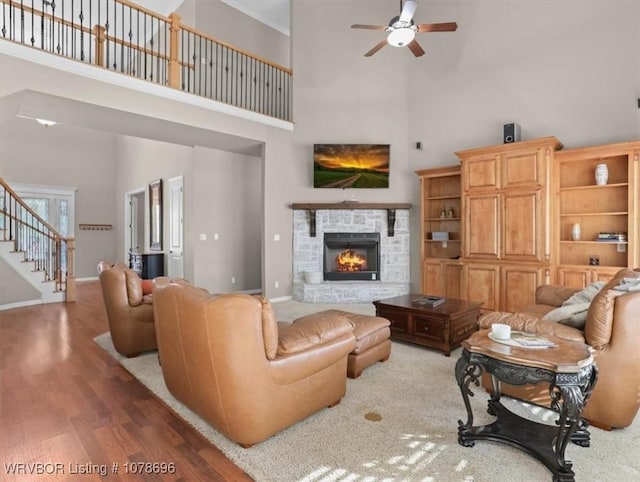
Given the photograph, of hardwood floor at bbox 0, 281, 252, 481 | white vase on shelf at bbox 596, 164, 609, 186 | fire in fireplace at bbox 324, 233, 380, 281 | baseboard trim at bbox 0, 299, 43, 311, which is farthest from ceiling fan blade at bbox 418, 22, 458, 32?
baseboard trim at bbox 0, 299, 43, 311

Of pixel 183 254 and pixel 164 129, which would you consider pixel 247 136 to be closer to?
pixel 164 129

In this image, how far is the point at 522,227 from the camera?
198 inches

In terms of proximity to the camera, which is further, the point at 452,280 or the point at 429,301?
the point at 452,280

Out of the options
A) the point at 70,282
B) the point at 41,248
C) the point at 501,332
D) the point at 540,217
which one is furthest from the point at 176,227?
the point at 501,332

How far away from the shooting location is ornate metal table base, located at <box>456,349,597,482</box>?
1.80m

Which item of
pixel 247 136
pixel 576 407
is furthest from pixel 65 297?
pixel 576 407

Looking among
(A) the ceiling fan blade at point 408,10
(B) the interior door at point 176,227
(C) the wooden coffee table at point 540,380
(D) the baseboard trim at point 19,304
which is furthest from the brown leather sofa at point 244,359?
(D) the baseboard trim at point 19,304

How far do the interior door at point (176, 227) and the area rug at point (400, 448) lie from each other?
4882mm

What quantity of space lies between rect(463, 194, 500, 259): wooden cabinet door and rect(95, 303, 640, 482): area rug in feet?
9.96

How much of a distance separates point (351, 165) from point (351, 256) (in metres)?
1.78

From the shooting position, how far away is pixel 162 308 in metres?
2.40

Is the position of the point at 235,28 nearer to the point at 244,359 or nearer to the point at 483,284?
the point at 483,284

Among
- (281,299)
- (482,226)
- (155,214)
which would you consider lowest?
(281,299)

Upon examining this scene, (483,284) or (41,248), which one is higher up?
(41,248)
